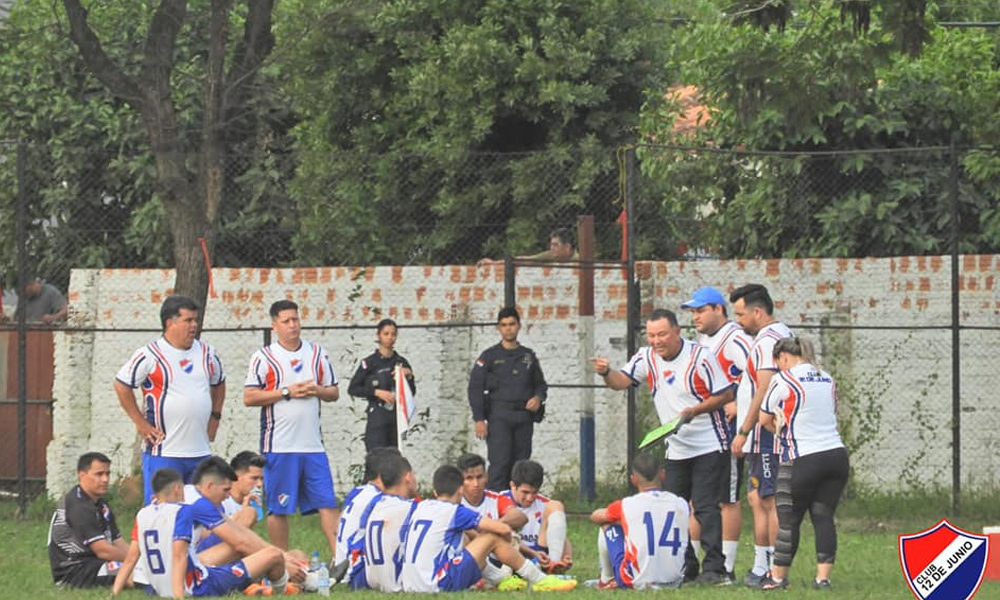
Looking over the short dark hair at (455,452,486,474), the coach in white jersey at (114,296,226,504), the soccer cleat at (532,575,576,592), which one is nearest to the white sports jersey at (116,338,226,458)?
the coach in white jersey at (114,296,226,504)

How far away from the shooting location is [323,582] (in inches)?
431

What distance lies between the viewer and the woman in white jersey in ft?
34.7

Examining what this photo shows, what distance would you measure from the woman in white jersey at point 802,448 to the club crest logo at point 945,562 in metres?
4.69

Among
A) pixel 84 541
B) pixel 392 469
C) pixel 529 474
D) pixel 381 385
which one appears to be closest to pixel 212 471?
pixel 392 469

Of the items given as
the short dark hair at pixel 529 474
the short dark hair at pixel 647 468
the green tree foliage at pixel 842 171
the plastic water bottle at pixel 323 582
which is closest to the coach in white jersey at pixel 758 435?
the short dark hair at pixel 647 468

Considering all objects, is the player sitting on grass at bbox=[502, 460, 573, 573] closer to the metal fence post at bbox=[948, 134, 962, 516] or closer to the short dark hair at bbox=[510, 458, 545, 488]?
the short dark hair at bbox=[510, 458, 545, 488]

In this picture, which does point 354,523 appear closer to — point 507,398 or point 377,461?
point 377,461

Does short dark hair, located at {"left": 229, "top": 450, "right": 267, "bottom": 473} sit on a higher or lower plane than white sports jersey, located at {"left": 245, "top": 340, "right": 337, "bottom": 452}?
lower

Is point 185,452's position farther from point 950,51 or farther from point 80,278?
point 950,51

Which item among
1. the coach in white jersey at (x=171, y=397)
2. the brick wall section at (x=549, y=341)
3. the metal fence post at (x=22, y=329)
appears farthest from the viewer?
the brick wall section at (x=549, y=341)

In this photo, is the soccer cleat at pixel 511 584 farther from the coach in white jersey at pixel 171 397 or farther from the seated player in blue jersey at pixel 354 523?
the coach in white jersey at pixel 171 397

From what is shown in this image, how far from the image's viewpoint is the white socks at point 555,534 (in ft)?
40.5

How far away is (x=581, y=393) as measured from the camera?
1650cm

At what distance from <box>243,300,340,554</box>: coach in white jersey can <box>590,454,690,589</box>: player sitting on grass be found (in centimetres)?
249
